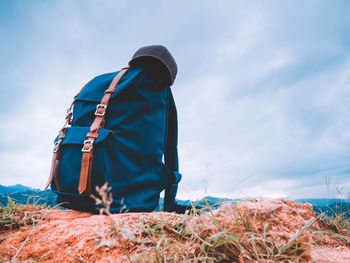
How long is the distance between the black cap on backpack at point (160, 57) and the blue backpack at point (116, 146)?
13cm

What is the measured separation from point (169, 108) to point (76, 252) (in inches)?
75.8

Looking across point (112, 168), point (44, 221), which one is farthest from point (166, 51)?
point (44, 221)

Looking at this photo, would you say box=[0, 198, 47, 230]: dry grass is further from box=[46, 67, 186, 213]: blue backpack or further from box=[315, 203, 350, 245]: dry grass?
box=[315, 203, 350, 245]: dry grass

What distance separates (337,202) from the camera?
8.09ft

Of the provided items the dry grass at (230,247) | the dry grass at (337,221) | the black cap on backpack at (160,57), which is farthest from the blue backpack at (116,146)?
the dry grass at (337,221)

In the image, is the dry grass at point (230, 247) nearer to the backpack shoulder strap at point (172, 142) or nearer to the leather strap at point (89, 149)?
the leather strap at point (89, 149)

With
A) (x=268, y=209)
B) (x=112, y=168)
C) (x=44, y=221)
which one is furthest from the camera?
(x=112, y=168)

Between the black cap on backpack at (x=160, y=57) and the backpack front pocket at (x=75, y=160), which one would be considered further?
the black cap on backpack at (x=160, y=57)

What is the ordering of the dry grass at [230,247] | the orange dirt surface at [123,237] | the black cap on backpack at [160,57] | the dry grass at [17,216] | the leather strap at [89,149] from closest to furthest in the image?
the dry grass at [230,247] < the orange dirt surface at [123,237] < the dry grass at [17,216] < the leather strap at [89,149] < the black cap on backpack at [160,57]

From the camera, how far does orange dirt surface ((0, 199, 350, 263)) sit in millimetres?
1039

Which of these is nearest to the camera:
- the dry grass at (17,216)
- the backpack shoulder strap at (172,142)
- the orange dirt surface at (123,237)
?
the orange dirt surface at (123,237)

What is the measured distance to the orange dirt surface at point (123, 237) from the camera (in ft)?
3.41

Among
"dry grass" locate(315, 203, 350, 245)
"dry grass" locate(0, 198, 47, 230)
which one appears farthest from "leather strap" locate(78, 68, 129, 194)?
"dry grass" locate(315, 203, 350, 245)

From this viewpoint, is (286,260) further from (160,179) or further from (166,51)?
(166,51)
